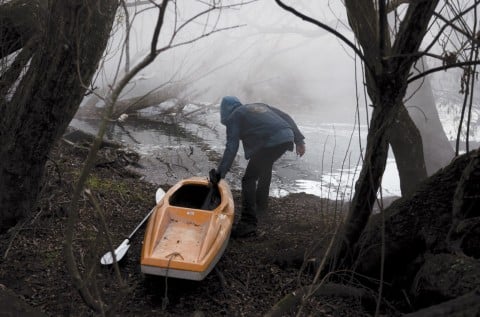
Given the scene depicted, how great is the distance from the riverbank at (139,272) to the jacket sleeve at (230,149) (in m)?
0.82

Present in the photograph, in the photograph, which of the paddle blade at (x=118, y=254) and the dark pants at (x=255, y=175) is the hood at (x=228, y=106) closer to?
the dark pants at (x=255, y=175)

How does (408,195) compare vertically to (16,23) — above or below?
below

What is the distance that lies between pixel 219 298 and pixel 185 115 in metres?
10.5

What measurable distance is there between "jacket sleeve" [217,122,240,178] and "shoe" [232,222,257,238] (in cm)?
A: 60

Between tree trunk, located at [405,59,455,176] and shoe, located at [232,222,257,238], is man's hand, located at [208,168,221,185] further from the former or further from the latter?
tree trunk, located at [405,59,455,176]

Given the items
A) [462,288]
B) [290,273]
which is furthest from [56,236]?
[462,288]

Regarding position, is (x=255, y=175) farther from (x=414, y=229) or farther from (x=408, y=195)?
(x=414, y=229)

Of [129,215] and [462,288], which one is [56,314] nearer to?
[129,215]

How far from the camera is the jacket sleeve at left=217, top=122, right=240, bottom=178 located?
16.4 ft

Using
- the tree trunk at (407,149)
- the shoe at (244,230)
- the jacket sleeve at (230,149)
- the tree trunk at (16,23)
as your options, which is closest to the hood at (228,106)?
the jacket sleeve at (230,149)

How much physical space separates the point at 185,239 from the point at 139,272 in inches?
21.0

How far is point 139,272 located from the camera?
3924 mm

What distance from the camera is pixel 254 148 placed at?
5363 mm

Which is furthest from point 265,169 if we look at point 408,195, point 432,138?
point 432,138
